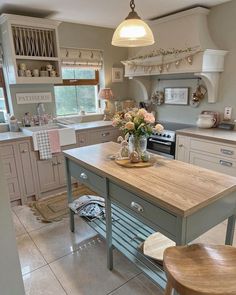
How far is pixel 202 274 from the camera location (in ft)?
3.09

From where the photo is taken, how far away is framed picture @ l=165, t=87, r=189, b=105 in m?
3.39

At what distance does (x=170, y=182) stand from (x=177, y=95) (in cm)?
236

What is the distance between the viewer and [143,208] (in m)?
1.40

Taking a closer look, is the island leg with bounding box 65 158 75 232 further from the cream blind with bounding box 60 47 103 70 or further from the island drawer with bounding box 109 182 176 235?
the cream blind with bounding box 60 47 103 70

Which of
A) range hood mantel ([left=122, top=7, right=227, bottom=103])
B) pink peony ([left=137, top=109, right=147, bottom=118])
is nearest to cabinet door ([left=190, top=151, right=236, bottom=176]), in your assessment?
range hood mantel ([left=122, top=7, right=227, bottom=103])

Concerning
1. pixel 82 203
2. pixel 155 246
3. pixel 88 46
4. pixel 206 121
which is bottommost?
pixel 155 246

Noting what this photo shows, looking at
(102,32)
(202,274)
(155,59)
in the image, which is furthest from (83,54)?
(202,274)

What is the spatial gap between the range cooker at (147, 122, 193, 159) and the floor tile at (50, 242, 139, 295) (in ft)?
5.18

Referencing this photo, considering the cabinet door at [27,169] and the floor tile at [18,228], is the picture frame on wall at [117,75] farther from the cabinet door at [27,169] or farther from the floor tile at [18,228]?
the floor tile at [18,228]

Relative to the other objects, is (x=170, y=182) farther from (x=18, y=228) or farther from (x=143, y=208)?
(x=18, y=228)

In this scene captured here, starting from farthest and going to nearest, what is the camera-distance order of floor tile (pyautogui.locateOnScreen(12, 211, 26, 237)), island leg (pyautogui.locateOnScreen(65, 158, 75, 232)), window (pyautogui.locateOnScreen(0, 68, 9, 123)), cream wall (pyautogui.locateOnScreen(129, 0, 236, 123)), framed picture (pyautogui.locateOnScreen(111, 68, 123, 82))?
1. framed picture (pyautogui.locateOnScreen(111, 68, 123, 82))
2. window (pyautogui.locateOnScreen(0, 68, 9, 123))
3. cream wall (pyautogui.locateOnScreen(129, 0, 236, 123))
4. floor tile (pyautogui.locateOnScreen(12, 211, 26, 237))
5. island leg (pyautogui.locateOnScreen(65, 158, 75, 232))

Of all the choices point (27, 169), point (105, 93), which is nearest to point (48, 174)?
point (27, 169)

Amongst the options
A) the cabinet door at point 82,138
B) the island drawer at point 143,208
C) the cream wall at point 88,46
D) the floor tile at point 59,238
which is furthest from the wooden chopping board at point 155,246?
the cream wall at point 88,46

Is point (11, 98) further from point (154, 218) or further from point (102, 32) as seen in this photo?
point (154, 218)
